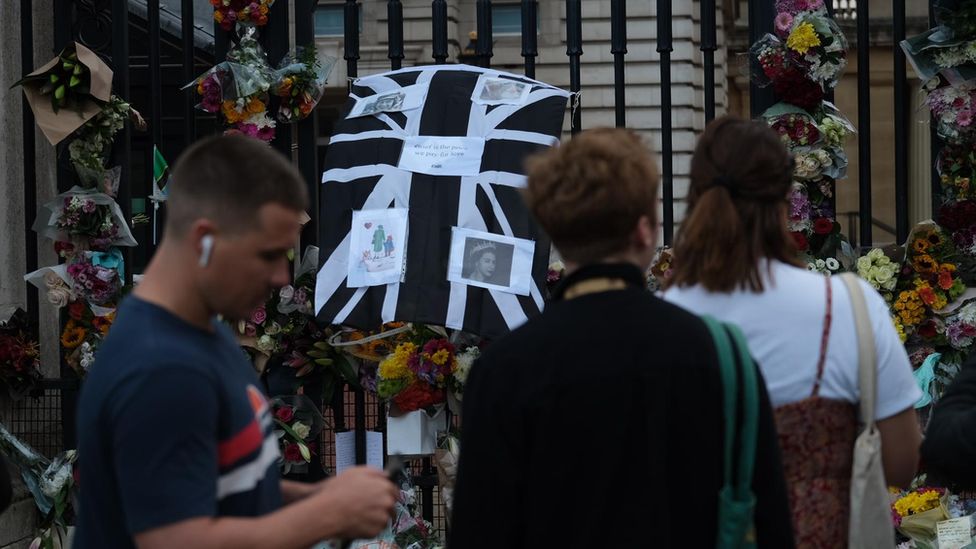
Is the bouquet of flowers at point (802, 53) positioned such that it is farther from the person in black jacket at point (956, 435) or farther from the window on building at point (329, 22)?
the window on building at point (329, 22)

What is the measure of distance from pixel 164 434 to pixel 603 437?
0.72 metres

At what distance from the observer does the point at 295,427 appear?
5316 mm

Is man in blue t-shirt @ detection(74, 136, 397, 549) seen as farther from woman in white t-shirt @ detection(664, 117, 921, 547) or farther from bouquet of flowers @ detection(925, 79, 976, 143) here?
bouquet of flowers @ detection(925, 79, 976, 143)

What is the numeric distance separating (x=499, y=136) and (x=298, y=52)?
0.96m

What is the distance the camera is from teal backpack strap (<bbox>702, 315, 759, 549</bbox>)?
7.32 ft

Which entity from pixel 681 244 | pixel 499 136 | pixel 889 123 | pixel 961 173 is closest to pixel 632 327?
pixel 681 244

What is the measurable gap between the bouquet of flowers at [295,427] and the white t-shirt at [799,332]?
298 cm

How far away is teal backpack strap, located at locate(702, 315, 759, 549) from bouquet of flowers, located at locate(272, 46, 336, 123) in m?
3.43

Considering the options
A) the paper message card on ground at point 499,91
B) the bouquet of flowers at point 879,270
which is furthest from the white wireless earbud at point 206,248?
the bouquet of flowers at point 879,270

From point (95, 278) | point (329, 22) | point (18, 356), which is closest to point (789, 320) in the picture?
point (95, 278)

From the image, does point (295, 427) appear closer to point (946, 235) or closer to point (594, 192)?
point (946, 235)

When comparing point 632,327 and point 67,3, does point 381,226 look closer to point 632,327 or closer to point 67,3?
point 67,3

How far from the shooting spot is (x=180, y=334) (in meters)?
2.18

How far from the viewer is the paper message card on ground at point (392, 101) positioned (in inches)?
207
